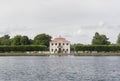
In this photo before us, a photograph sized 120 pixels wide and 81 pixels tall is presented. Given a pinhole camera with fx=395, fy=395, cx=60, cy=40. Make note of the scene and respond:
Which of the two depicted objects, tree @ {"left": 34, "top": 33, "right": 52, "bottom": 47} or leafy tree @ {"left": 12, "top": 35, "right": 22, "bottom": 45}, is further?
tree @ {"left": 34, "top": 33, "right": 52, "bottom": 47}

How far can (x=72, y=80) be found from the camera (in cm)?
3500

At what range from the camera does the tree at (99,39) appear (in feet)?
440

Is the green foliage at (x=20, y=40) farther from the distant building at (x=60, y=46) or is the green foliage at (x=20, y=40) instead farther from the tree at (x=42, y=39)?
the distant building at (x=60, y=46)

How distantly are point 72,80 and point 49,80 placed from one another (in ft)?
6.73

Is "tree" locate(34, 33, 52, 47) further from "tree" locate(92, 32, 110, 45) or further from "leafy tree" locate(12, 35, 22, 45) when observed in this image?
"tree" locate(92, 32, 110, 45)

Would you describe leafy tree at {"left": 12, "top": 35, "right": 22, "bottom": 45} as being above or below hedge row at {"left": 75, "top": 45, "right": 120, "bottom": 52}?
above

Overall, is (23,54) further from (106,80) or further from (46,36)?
(106,80)

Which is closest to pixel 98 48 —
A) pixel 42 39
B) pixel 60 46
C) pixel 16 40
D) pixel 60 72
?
pixel 60 46

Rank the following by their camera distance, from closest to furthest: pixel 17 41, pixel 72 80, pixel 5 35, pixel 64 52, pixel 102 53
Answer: pixel 72 80 < pixel 102 53 < pixel 64 52 < pixel 17 41 < pixel 5 35

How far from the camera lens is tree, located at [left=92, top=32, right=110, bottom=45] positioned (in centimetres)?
13425

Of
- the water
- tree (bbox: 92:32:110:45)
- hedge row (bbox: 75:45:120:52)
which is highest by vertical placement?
tree (bbox: 92:32:110:45)

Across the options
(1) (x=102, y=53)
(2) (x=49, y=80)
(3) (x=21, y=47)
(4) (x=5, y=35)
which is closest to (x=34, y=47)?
(3) (x=21, y=47)

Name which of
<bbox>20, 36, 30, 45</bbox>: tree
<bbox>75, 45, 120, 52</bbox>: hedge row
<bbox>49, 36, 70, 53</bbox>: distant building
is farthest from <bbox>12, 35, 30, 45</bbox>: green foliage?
<bbox>75, 45, 120, 52</bbox>: hedge row

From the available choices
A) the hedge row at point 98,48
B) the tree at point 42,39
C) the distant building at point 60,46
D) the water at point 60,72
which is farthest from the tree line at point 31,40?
the water at point 60,72
